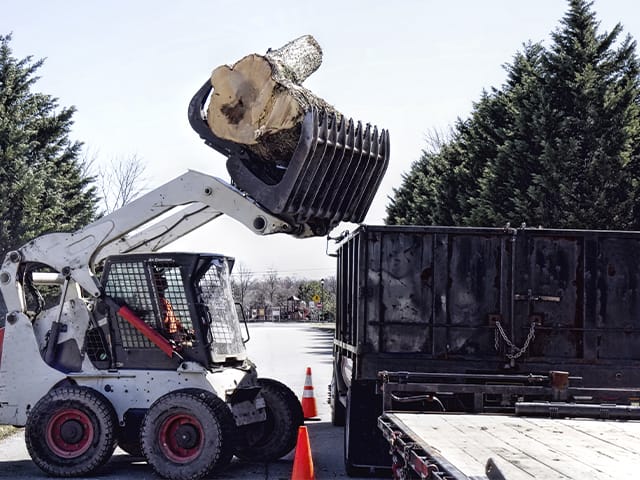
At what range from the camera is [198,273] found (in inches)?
459

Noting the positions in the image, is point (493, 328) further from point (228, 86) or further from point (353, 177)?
point (228, 86)

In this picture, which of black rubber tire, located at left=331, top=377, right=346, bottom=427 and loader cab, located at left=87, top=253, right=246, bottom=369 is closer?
loader cab, located at left=87, top=253, right=246, bottom=369

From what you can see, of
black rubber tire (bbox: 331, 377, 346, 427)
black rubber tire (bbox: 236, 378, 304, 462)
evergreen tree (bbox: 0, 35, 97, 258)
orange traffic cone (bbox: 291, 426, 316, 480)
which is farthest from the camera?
evergreen tree (bbox: 0, 35, 97, 258)

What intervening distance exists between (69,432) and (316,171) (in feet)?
11.8

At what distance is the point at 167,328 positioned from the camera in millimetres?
11664

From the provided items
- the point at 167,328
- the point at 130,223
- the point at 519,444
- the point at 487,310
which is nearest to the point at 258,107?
the point at 130,223

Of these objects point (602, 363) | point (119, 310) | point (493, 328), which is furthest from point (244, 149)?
point (602, 363)

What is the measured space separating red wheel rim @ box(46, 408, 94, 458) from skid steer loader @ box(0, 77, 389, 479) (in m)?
0.01

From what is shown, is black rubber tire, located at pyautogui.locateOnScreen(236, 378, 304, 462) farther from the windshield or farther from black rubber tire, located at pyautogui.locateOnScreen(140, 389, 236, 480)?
black rubber tire, located at pyautogui.locateOnScreen(140, 389, 236, 480)

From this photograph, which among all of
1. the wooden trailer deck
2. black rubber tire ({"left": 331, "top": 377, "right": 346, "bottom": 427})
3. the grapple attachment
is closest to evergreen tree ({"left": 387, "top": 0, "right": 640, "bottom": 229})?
black rubber tire ({"left": 331, "top": 377, "right": 346, "bottom": 427})

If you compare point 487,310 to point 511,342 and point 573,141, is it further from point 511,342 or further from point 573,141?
point 573,141

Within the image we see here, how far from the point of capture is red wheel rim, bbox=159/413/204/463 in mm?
10758

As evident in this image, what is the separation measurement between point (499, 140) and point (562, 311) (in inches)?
915

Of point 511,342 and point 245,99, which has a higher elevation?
point 245,99
